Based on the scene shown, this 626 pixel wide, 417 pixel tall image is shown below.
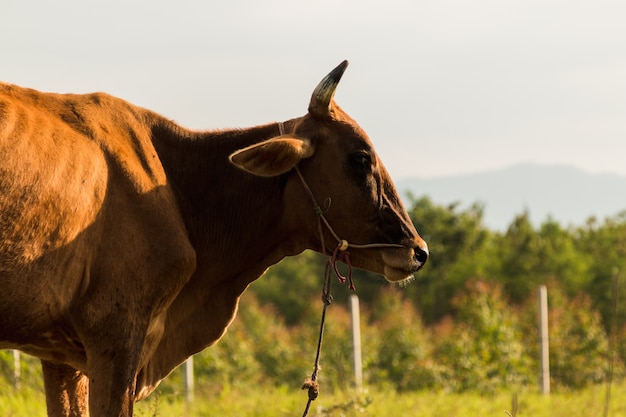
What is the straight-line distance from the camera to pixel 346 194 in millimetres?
5879

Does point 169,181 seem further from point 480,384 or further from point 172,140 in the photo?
point 480,384

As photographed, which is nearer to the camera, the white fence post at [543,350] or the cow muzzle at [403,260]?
the cow muzzle at [403,260]

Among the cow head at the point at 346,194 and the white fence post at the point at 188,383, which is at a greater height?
the cow head at the point at 346,194

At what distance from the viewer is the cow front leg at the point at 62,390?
19.0 ft

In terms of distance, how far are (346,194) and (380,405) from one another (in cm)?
504

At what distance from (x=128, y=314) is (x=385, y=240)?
168cm

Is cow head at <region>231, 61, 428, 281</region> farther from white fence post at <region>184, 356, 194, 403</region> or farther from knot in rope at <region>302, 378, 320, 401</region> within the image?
white fence post at <region>184, 356, 194, 403</region>

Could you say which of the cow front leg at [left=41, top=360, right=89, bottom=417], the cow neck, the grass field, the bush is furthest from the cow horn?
the bush

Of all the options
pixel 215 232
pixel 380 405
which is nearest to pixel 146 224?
pixel 215 232

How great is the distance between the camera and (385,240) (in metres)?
5.92

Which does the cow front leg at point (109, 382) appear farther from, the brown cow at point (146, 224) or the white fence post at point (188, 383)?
the white fence post at point (188, 383)

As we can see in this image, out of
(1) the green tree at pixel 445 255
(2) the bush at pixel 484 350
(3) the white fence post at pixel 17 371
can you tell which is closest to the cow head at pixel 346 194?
(3) the white fence post at pixel 17 371

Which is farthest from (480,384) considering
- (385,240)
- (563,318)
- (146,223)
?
(146,223)

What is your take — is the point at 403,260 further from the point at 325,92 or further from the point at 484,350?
the point at 484,350
